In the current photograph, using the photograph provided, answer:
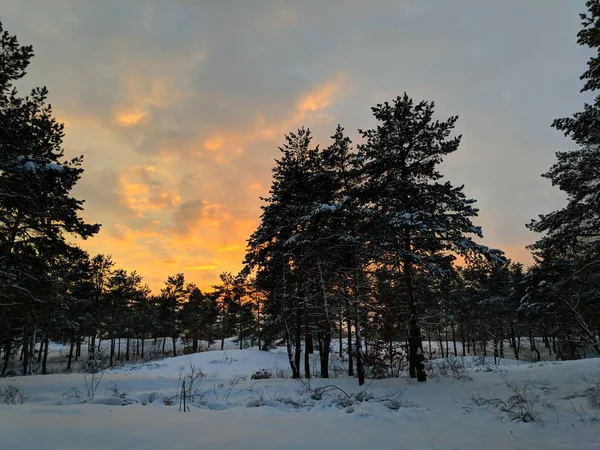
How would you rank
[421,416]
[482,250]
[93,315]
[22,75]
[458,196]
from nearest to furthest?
[421,416], [22,75], [482,250], [458,196], [93,315]

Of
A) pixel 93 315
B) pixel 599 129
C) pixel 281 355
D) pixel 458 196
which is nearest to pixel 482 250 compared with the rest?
pixel 458 196

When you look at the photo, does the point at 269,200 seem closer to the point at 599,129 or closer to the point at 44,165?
the point at 44,165

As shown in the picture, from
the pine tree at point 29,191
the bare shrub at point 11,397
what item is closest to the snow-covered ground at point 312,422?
the bare shrub at point 11,397

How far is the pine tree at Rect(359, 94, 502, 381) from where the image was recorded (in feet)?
43.6

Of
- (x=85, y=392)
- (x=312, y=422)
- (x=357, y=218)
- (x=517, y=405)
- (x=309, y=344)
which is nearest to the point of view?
(x=312, y=422)

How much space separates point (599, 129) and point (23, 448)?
53.9ft

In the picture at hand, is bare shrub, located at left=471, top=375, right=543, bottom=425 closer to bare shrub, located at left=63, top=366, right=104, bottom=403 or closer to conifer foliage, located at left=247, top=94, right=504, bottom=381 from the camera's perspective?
conifer foliage, located at left=247, top=94, right=504, bottom=381

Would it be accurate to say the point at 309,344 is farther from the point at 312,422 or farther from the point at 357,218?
the point at 312,422

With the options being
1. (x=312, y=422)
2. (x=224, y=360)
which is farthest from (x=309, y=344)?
(x=312, y=422)

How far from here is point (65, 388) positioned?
11445 millimetres

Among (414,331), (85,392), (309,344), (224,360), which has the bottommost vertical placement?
(224,360)

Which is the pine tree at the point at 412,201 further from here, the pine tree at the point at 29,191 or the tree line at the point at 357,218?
the pine tree at the point at 29,191

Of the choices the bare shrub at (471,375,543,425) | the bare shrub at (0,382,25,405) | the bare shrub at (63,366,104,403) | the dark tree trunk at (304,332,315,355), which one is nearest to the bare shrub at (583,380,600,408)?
the bare shrub at (471,375,543,425)

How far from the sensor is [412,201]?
1411cm
